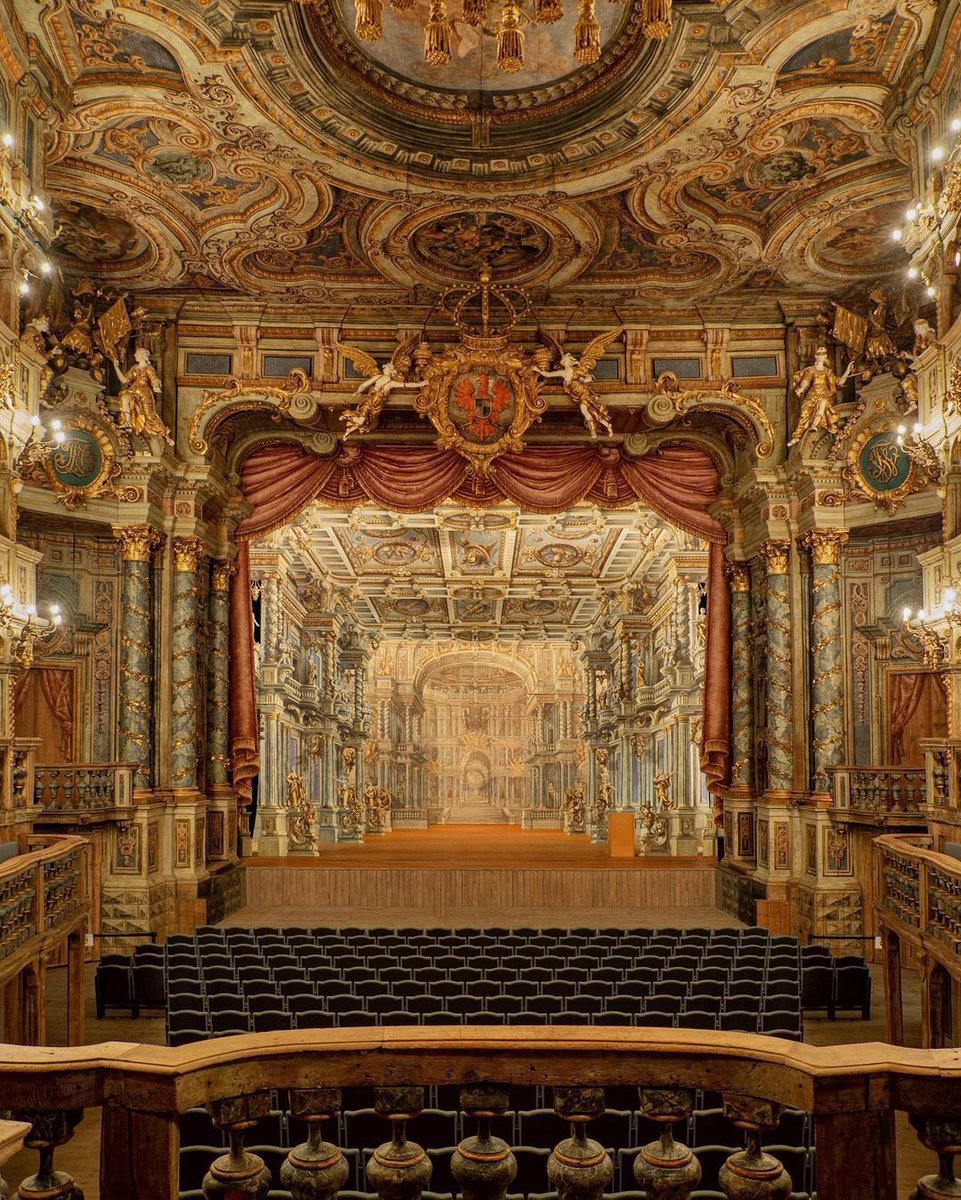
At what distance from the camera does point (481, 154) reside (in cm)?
1255

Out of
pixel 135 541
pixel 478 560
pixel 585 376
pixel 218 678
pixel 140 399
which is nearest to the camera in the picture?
pixel 140 399

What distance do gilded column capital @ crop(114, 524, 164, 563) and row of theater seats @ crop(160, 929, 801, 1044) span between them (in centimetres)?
553

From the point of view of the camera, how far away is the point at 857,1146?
270 centimetres

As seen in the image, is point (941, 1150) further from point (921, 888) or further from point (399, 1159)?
point (921, 888)

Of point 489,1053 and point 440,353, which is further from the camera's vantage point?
point 440,353

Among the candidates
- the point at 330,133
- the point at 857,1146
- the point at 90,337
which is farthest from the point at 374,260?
the point at 857,1146

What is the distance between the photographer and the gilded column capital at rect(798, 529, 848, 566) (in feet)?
50.3

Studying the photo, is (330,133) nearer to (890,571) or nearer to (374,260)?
(374,260)

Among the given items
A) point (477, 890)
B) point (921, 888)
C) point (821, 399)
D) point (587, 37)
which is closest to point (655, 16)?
point (587, 37)

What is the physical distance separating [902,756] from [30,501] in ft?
39.7

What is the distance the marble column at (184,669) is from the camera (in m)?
15.6

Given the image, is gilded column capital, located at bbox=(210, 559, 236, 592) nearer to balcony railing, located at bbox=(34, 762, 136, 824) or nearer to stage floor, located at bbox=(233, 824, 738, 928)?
balcony railing, located at bbox=(34, 762, 136, 824)

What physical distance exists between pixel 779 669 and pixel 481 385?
575 cm

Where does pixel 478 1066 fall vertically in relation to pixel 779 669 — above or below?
below
